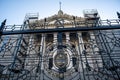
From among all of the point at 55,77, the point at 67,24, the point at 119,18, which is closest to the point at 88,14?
the point at 67,24

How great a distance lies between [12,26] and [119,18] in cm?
389

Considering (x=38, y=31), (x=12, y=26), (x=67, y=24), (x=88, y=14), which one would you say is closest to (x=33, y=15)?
(x=67, y=24)

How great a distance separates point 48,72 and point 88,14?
7.24 meters

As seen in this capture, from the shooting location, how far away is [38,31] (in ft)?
11.8

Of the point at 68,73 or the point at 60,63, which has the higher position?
the point at 60,63

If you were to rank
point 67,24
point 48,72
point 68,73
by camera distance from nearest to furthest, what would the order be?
point 68,73
point 48,72
point 67,24

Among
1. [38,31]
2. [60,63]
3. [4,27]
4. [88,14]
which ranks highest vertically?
[88,14]

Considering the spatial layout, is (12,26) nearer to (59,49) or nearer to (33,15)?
(59,49)

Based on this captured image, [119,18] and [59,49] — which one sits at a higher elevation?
[119,18]

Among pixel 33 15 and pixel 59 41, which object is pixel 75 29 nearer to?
pixel 59 41

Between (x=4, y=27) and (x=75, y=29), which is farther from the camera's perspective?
(x=4, y=27)

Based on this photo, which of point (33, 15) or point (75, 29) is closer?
point (75, 29)

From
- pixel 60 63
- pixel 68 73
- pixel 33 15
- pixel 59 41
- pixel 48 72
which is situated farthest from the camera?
pixel 33 15

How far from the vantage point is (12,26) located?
4211mm
